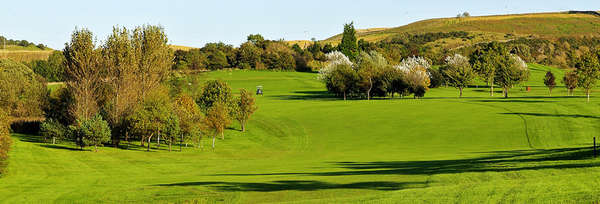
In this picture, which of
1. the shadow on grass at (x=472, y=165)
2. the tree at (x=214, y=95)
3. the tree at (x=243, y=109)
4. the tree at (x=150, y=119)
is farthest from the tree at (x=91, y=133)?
the shadow on grass at (x=472, y=165)

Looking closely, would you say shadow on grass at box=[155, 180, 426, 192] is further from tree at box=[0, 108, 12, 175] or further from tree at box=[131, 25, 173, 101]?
tree at box=[131, 25, 173, 101]

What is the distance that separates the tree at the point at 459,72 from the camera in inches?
5056

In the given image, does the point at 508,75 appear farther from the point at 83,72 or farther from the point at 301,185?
the point at 301,185

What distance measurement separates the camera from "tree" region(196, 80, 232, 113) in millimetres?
87312

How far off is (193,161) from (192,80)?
5663 centimetres

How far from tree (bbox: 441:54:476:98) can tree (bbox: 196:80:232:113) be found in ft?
189

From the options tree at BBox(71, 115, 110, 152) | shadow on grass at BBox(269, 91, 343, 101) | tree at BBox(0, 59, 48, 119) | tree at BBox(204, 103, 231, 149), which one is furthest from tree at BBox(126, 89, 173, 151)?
shadow on grass at BBox(269, 91, 343, 101)

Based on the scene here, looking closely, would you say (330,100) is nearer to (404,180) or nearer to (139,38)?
(139,38)

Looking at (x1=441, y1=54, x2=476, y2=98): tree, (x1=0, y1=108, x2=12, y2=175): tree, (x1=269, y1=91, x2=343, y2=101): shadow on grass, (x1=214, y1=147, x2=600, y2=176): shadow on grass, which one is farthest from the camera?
(x1=441, y1=54, x2=476, y2=98): tree

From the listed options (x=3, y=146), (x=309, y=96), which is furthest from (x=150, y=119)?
(x=309, y=96)

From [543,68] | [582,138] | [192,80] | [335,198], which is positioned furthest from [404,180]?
[543,68]

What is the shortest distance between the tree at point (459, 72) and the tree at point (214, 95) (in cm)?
5767

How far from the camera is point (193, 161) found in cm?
6059

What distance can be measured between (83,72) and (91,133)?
15783mm
